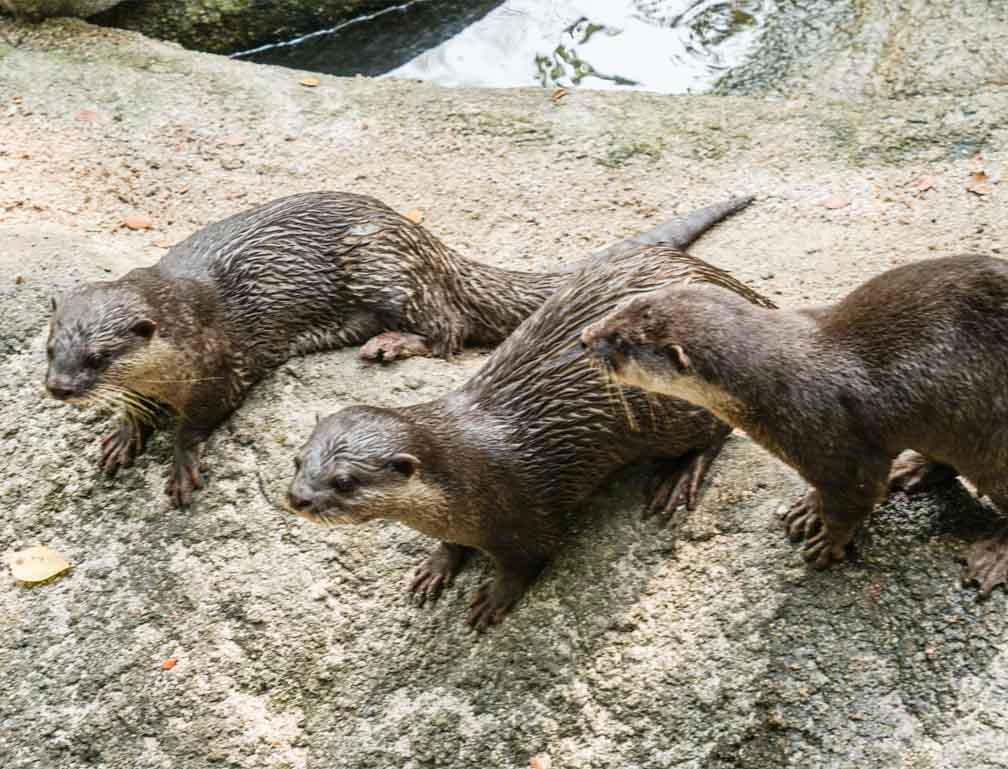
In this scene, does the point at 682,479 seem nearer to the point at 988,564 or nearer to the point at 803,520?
the point at 803,520

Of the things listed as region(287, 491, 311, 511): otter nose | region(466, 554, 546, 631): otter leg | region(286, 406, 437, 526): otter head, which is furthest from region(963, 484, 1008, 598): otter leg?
region(287, 491, 311, 511): otter nose

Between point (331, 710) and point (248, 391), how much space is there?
102 cm

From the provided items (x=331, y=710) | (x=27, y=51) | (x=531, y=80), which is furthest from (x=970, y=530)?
(x=27, y=51)

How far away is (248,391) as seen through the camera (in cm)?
326

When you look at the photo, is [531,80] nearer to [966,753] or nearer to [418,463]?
[418,463]

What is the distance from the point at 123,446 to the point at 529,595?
1.24 m

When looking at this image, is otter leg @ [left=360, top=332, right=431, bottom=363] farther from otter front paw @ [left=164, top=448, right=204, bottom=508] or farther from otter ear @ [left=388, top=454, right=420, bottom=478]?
otter ear @ [left=388, top=454, right=420, bottom=478]

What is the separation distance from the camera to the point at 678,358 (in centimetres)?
223

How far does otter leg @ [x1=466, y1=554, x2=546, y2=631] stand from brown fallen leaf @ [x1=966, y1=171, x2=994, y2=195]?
91.0 inches

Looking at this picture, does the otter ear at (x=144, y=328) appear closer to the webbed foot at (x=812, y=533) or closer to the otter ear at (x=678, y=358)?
the otter ear at (x=678, y=358)

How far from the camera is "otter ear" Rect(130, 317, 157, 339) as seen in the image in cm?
296

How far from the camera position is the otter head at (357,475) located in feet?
7.70

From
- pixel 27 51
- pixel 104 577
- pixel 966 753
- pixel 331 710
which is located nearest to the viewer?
pixel 966 753

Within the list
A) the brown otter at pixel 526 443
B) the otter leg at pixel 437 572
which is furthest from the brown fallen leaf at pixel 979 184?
the otter leg at pixel 437 572
